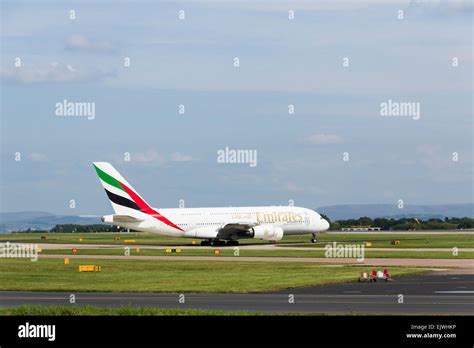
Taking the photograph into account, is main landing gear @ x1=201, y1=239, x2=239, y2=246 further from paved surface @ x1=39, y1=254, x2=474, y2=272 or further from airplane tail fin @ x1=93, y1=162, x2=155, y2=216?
paved surface @ x1=39, y1=254, x2=474, y2=272

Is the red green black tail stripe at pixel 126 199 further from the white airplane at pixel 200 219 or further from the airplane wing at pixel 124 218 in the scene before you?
the airplane wing at pixel 124 218

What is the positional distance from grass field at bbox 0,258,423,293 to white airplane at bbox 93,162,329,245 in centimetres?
2530

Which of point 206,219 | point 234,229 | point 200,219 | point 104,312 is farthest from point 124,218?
point 104,312

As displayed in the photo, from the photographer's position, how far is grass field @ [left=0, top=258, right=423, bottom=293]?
45.1 m

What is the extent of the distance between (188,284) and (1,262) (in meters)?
24.0

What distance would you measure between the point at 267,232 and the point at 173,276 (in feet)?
143

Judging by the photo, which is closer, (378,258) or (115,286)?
(115,286)

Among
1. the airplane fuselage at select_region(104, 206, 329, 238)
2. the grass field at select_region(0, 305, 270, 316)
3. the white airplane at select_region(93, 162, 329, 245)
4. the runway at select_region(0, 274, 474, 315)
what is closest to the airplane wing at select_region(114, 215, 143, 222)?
the white airplane at select_region(93, 162, 329, 245)

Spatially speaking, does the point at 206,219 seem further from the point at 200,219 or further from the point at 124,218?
the point at 124,218

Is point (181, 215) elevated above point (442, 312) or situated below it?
above
